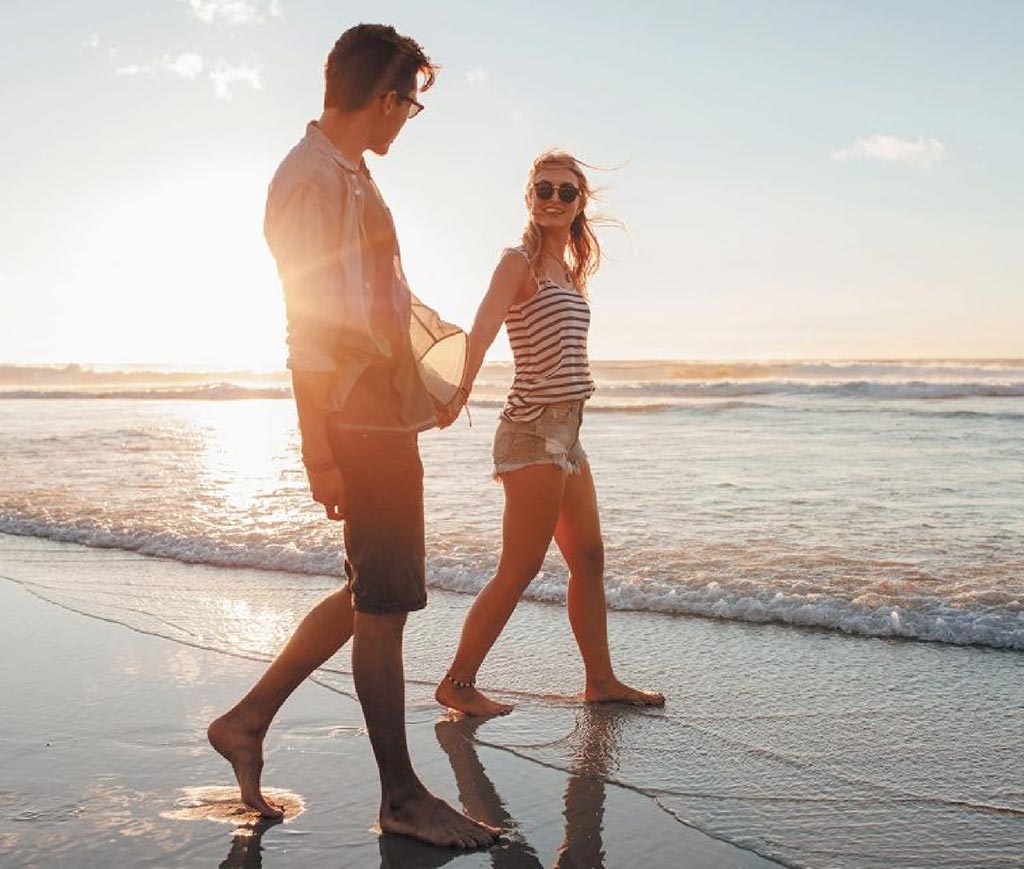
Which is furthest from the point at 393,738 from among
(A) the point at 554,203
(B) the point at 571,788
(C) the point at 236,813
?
(A) the point at 554,203

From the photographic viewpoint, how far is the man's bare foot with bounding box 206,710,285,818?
11.3 ft

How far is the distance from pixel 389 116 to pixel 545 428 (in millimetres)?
1527

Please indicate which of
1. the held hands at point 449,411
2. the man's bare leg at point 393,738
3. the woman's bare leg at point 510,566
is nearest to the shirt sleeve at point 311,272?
the held hands at point 449,411

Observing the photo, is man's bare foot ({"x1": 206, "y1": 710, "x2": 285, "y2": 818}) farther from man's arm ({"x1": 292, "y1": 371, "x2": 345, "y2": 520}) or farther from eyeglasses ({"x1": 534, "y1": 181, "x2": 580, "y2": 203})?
eyeglasses ({"x1": 534, "y1": 181, "x2": 580, "y2": 203})

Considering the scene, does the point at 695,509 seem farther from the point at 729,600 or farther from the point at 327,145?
the point at 327,145

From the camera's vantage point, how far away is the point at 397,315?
314cm

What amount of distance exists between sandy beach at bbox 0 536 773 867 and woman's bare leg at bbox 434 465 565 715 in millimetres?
123

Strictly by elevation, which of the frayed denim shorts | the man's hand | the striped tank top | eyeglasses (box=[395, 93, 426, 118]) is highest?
eyeglasses (box=[395, 93, 426, 118])

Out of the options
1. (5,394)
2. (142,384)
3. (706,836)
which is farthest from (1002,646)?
(142,384)

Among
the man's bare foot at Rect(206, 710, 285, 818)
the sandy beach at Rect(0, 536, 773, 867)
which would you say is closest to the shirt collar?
the man's bare foot at Rect(206, 710, 285, 818)

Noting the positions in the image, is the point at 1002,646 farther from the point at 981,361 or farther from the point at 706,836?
the point at 981,361

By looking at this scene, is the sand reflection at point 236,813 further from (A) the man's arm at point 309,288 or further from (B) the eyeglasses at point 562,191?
(B) the eyeglasses at point 562,191

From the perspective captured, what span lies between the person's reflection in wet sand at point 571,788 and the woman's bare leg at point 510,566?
0.36 ft

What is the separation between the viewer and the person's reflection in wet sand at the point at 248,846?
308 cm
